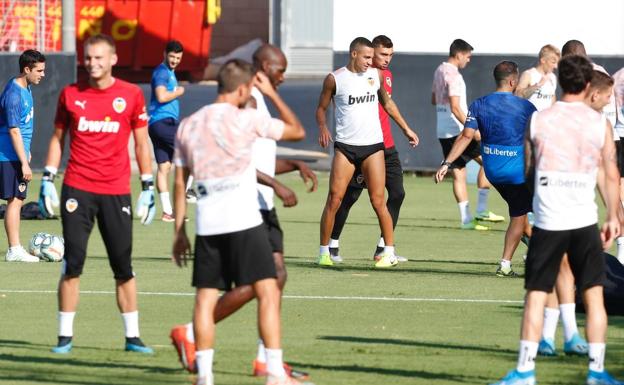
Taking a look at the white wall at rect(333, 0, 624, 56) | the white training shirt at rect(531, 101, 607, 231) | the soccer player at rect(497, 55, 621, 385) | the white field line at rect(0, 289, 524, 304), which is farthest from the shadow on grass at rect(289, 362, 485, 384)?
the white wall at rect(333, 0, 624, 56)

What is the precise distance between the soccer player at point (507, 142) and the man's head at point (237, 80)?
16.9 ft

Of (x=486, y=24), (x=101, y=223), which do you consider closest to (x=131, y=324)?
(x=101, y=223)

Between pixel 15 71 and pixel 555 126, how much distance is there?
16706mm

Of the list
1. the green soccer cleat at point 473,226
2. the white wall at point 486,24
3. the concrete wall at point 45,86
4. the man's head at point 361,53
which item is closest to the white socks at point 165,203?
the green soccer cleat at point 473,226

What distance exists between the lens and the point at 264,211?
935 centimetres

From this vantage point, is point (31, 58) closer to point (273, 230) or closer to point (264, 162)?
point (264, 162)

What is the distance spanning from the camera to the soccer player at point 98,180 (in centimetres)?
972

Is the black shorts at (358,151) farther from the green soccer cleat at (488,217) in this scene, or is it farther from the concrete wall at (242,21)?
the concrete wall at (242,21)

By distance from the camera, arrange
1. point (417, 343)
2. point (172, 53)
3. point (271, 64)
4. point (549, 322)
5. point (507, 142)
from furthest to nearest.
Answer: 1. point (172, 53)
2. point (507, 142)
3. point (417, 343)
4. point (549, 322)
5. point (271, 64)

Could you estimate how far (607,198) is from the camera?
28.6 feet

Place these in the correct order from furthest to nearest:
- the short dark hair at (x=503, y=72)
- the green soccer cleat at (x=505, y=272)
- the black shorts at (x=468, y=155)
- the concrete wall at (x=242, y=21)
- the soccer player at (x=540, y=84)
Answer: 1. the concrete wall at (x=242, y=21)
2. the black shorts at (x=468, y=155)
3. the soccer player at (x=540, y=84)
4. the green soccer cleat at (x=505, y=272)
5. the short dark hair at (x=503, y=72)

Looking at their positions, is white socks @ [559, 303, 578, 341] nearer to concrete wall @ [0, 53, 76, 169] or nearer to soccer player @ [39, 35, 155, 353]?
soccer player @ [39, 35, 155, 353]

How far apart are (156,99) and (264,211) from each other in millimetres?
9429

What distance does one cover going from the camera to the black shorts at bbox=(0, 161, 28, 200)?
47.9 feet
